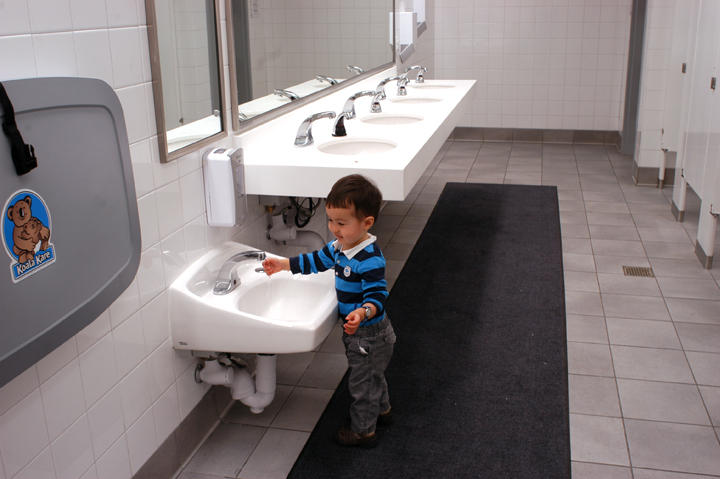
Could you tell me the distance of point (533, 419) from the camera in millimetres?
2254

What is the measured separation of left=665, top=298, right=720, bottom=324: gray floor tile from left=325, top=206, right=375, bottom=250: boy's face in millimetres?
1849

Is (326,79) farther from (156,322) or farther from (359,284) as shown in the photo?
(156,322)

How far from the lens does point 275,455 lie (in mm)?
2096

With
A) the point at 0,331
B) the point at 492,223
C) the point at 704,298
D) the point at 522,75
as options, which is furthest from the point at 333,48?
the point at 522,75

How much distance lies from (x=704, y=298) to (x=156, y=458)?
105 inches

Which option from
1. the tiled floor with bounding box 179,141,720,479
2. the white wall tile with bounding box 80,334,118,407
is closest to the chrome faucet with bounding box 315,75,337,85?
the tiled floor with bounding box 179,141,720,479

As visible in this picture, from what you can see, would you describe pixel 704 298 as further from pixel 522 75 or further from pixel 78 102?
pixel 522 75

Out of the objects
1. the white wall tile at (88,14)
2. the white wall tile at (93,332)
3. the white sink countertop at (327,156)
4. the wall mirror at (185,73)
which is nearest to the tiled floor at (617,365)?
the white wall tile at (93,332)

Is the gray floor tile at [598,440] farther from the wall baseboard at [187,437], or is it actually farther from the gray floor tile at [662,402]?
the wall baseboard at [187,437]

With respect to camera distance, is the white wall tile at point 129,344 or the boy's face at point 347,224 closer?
the white wall tile at point 129,344

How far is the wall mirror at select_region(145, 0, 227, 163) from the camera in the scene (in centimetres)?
175

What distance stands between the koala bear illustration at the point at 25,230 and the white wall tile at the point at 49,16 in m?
0.38

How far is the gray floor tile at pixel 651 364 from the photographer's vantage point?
99.0 inches

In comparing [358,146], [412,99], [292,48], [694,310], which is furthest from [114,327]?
[412,99]
